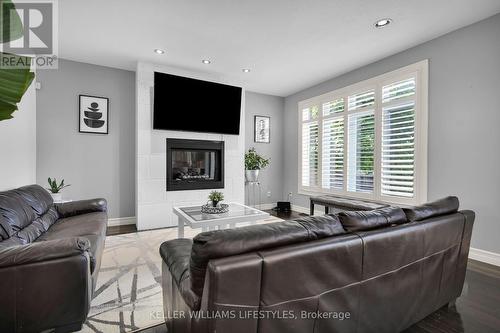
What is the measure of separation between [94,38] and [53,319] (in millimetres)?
3265

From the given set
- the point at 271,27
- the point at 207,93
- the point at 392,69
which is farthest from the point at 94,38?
the point at 392,69

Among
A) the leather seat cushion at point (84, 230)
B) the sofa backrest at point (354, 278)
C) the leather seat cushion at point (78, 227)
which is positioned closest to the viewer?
the sofa backrest at point (354, 278)

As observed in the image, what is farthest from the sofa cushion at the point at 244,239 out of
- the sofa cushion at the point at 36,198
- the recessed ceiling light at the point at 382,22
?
the recessed ceiling light at the point at 382,22

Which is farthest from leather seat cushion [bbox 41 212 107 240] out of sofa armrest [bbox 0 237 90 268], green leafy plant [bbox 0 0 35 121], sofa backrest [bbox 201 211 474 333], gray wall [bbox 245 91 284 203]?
gray wall [bbox 245 91 284 203]

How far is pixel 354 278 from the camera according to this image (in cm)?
123

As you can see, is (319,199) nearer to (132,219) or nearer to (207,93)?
(207,93)

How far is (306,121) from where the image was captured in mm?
5312

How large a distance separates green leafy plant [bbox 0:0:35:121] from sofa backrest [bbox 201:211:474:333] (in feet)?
2.86

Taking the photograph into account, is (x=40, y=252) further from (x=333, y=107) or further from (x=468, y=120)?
(x=333, y=107)

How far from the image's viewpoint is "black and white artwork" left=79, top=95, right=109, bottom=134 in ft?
13.0

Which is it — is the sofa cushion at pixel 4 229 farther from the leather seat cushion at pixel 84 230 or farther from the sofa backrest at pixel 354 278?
the sofa backrest at pixel 354 278

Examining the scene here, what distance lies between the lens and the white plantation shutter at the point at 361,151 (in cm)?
397

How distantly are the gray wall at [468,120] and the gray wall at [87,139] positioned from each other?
465 cm

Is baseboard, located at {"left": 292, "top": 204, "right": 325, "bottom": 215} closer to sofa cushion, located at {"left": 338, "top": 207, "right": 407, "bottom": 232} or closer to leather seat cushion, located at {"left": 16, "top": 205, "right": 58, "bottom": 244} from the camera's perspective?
Answer: sofa cushion, located at {"left": 338, "top": 207, "right": 407, "bottom": 232}
